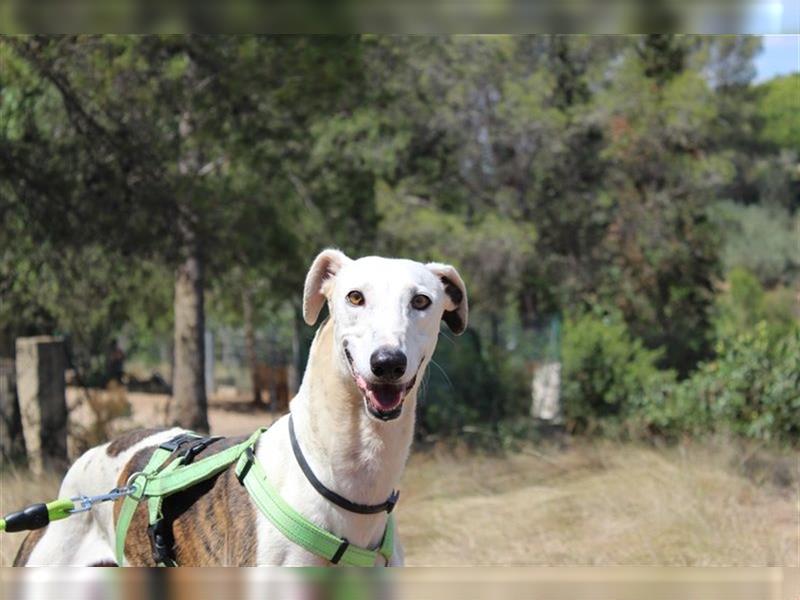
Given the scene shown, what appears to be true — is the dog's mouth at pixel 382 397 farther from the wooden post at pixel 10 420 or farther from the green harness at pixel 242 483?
the wooden post at pixel 10 420

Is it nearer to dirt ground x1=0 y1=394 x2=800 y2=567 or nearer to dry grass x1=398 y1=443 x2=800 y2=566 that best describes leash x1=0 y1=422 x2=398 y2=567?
dirt ground x1=0 y1=394 x2=800 y2=567

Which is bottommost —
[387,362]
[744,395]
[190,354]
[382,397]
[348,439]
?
[744,395]

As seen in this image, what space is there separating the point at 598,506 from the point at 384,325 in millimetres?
6699

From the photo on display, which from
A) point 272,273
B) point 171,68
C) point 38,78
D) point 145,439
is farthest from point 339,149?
point 145,439

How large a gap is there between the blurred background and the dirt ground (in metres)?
0.04

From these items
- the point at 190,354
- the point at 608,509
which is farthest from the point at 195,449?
the point at 190,354

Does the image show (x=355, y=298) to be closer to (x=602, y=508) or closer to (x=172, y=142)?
(x=602, y=508)

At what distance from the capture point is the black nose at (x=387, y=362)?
2.85m

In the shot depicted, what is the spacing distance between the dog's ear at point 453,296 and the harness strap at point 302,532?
76cm

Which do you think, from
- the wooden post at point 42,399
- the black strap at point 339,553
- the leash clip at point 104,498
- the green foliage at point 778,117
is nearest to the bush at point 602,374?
the wooden post at point 42,399

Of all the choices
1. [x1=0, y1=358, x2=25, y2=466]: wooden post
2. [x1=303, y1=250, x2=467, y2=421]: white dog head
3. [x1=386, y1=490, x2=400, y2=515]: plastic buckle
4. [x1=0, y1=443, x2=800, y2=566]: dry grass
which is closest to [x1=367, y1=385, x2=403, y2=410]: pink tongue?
[x1=303, y1=250, x2=467, y2=421]: white dog head

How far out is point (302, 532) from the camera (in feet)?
9.80

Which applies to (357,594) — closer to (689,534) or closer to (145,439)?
(145,439)

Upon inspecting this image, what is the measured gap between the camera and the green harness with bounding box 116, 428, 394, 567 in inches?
118
